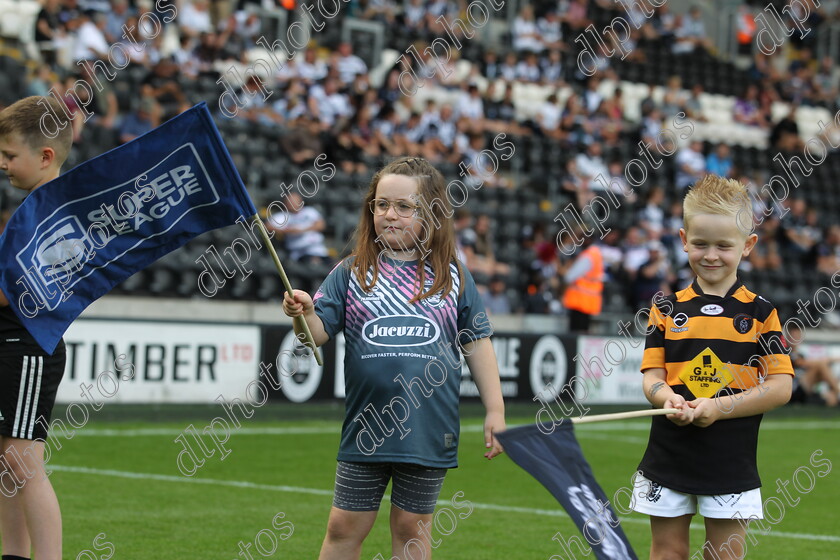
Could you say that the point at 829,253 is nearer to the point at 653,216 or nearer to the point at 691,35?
the point at 653,216

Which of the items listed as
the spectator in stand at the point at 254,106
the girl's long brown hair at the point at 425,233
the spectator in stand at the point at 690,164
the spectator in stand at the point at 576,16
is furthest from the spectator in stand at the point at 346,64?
the girl's long brown hair at the point at 425,233

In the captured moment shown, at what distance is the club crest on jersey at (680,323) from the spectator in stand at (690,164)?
1873cm

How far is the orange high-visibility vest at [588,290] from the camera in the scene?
16641 millimetres

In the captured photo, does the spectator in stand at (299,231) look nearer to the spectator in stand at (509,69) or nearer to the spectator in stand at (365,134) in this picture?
the spectator in stand at (365,134)

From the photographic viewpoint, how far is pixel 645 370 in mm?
4523

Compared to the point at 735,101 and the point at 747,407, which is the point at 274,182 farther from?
the point at 735,101

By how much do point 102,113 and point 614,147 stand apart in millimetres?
10127

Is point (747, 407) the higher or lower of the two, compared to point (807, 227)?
higher

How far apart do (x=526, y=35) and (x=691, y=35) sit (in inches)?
Result: 291

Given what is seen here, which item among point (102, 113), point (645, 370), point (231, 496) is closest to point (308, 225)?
point (102, 113)

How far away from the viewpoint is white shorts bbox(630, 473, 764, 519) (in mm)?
4316

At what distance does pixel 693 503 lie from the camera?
4414mm

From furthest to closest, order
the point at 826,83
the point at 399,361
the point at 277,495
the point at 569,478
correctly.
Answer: the point at 826,83, the point at 277,495, the point at 399,361, the point at 569,478

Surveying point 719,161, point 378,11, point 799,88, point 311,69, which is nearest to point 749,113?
point 799,88
